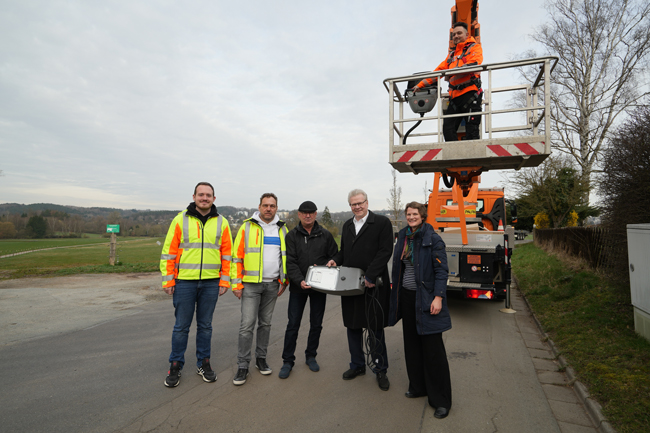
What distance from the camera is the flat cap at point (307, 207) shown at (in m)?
4.34

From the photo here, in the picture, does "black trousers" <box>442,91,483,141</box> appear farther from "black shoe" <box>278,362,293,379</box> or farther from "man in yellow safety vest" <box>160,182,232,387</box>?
"black shoe" <box>278,362,293,379</box>

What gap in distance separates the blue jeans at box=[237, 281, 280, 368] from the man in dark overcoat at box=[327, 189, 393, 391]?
883 mm

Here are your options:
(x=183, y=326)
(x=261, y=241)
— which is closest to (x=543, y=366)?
(x=261, y=241)

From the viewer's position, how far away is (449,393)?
130 inches

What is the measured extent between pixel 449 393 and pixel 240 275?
8.30 feet

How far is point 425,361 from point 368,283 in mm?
961

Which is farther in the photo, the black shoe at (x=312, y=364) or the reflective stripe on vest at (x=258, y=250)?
the black shoe at (x=312, y=364)

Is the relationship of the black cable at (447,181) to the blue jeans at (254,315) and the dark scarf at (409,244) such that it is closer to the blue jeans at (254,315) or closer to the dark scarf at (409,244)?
the dark scarf at (409,244)

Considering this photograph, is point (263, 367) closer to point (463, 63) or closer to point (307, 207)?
point (307, 207)

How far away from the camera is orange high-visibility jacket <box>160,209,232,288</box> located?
390 centimetres

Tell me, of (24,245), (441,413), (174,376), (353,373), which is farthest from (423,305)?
(24,245)

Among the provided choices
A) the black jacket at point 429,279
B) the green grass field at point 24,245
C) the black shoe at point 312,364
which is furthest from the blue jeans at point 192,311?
the green grass field at point 24,245

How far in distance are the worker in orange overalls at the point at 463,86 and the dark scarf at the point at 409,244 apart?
2153mm

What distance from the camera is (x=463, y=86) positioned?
505cm
